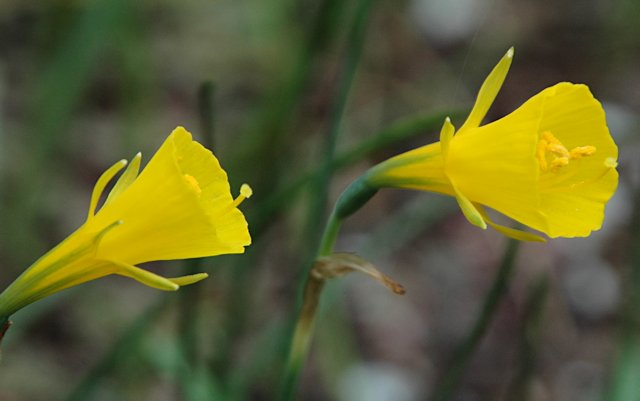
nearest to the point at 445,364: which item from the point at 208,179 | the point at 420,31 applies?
the point at 420,31

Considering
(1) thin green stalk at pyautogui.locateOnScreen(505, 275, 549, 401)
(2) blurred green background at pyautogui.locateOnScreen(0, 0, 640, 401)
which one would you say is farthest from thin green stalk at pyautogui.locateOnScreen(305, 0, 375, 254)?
(1) thin green stalk at pyautogui.locateOnScreen(505, 275, 549, 401)

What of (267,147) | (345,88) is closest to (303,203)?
(267,147)

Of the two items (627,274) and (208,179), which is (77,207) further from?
(208,179)

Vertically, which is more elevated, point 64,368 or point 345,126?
point 345,126

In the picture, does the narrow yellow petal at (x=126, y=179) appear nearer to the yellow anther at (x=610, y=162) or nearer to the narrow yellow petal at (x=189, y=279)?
the narrow yellow petal at (x=189, y=279)

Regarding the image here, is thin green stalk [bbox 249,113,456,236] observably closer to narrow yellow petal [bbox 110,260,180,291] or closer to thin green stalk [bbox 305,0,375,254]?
thin green stalk [bbox 305,0,375,254]

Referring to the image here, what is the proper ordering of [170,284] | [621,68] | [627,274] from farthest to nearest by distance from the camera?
[621,68] < [627,274] < [170,284]
